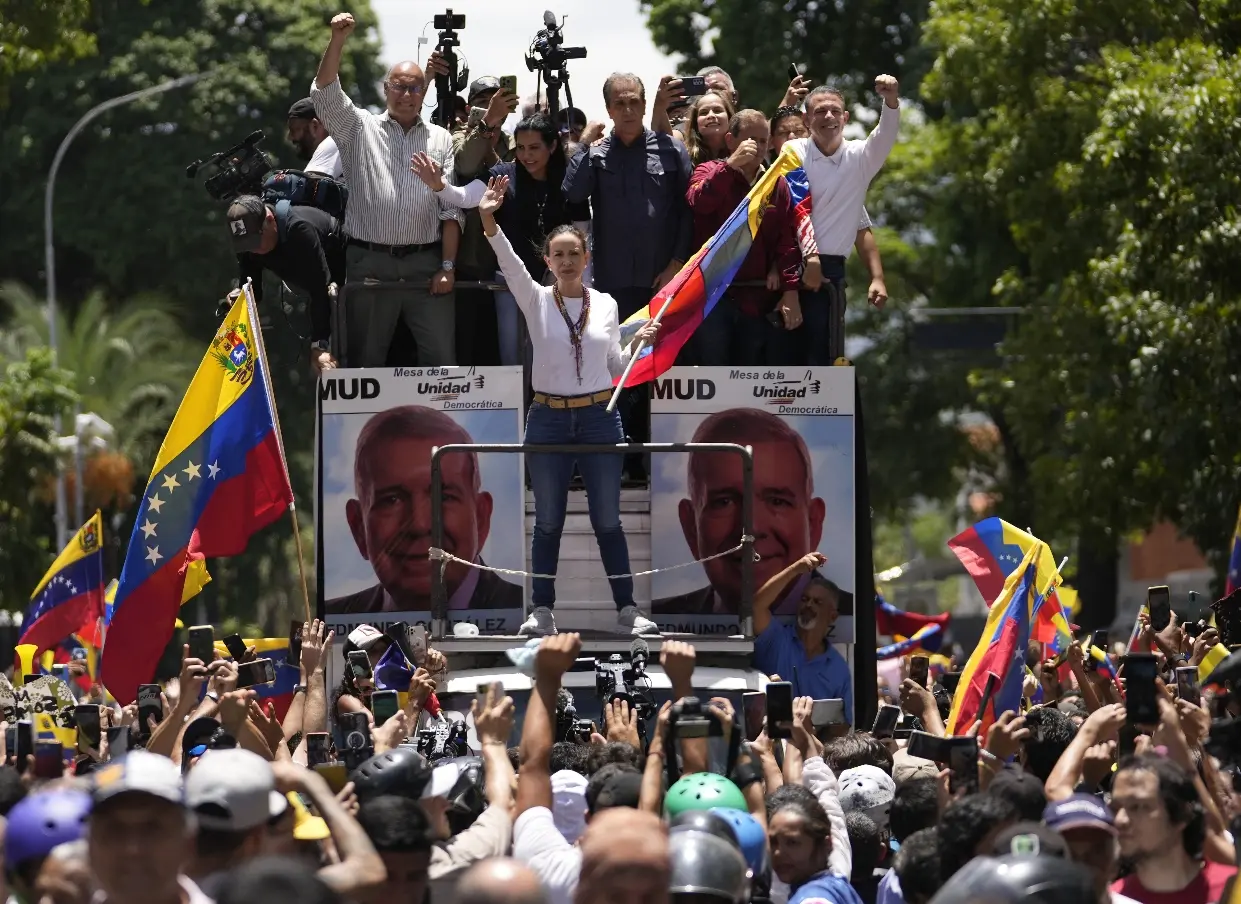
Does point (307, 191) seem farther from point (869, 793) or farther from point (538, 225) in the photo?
point (869, 793)

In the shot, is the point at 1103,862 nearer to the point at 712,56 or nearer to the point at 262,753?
the point at 262,753

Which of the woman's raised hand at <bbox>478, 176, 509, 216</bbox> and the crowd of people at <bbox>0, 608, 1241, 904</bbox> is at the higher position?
the woman's raised hand at <bbox>478, 176, 509, 216</bbox>

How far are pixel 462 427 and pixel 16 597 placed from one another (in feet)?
61.6

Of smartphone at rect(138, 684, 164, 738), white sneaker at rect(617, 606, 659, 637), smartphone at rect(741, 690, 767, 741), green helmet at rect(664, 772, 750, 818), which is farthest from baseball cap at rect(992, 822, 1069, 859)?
white sneaker at rect(617, 606, 659, 637)

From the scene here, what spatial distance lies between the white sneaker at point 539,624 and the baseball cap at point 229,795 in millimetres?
5088

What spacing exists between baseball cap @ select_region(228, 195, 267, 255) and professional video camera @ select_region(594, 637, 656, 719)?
9.52ft

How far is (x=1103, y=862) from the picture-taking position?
6359 millimetres

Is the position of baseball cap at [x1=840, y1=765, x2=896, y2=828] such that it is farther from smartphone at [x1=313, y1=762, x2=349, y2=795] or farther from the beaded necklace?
the beaded necklace

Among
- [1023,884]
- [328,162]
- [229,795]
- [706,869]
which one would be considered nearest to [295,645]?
[328,162]

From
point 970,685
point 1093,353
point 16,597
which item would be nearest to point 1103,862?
point 970,685

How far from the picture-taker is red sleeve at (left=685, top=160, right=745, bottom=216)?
12.0 m

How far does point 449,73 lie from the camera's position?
1377 centimetres

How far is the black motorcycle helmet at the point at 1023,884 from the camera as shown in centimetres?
503

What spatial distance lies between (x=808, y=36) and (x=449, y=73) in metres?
24.1
